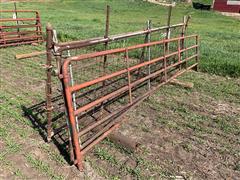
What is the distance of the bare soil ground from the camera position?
11.5ft

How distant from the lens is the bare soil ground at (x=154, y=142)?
3.51 m

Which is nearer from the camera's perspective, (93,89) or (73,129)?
(73,129)

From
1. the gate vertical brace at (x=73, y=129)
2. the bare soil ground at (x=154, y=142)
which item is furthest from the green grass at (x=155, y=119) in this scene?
the gate vertical brace at (x=73, y=129)

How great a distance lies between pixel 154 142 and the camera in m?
4.21

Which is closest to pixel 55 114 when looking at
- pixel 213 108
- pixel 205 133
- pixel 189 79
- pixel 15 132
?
pixel 15 132

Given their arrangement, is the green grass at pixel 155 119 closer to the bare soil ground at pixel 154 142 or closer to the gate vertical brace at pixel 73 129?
the bare soil ground at pixel 154 142

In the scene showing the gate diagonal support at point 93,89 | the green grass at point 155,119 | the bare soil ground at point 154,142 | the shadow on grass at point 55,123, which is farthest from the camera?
the shadow on grass at point 55,123

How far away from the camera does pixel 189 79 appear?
24.0 feet

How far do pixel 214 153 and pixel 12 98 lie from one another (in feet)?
13.9

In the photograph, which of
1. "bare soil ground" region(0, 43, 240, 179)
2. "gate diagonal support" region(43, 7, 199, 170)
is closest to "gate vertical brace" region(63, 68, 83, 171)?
"gate diagonal support" region(43, 7, 199, 170)

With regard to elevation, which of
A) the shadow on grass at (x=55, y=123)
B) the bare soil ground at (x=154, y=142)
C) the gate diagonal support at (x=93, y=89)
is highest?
the gate diagonal support at (x=93, y=89)

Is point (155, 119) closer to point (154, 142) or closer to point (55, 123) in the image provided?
point (154, 142)

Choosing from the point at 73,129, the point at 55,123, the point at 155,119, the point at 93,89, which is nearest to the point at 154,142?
the point at 155,119

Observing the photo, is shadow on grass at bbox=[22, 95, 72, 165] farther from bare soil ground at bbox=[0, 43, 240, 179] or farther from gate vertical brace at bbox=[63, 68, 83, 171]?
gate vertical brace at bbox=[63, 68, 83, 171]
